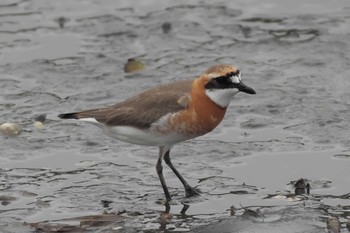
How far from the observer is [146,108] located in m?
9.83

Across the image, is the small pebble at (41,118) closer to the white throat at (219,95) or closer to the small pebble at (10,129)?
the small pebble at (10,129)

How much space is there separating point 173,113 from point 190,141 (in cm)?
152

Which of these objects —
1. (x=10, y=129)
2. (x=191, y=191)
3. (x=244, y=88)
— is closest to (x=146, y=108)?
(x=191, y=191)

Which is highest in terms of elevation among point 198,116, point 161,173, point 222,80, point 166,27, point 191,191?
point 166,27

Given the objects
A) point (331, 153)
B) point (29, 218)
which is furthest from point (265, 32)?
point (29, 218)

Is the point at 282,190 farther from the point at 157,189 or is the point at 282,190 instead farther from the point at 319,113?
the point at 319,113

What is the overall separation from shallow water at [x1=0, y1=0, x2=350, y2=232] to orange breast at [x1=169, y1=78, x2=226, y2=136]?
0.65m

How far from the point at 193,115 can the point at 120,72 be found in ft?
11.6

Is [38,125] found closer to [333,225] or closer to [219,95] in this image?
[219,95]

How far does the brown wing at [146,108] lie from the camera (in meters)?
9.69

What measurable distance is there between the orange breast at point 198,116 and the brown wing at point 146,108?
0.09 meters

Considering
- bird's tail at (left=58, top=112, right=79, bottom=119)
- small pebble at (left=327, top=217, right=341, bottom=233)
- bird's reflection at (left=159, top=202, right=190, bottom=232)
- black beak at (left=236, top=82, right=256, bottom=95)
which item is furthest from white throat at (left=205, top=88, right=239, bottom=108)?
small pebble at (left=327, top=217, right=341, bottom=233)

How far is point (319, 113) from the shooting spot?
37.6 ft

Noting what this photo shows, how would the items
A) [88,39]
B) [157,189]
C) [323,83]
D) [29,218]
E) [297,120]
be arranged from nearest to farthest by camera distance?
[29,218] < [157,189] < [297,120] < [323,83] < [88,39]
